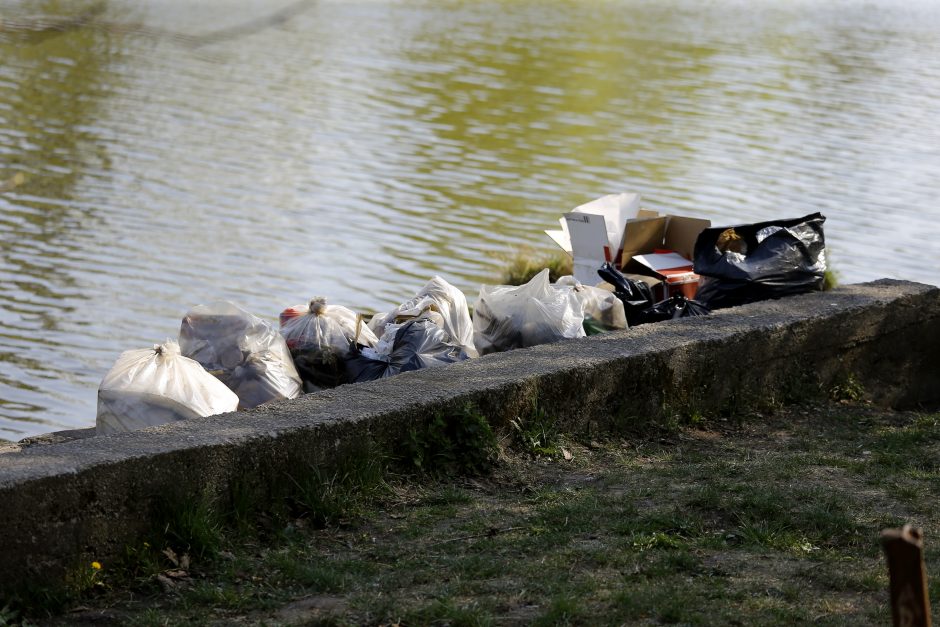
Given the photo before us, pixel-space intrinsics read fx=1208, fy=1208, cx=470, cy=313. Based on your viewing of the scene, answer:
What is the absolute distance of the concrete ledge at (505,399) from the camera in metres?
3.39

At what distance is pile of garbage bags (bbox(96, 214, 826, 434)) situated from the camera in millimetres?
4414

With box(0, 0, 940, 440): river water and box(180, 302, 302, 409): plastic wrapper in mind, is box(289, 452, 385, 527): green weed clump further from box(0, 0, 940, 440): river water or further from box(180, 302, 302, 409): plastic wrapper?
box(0, 0, 940, 440): river water

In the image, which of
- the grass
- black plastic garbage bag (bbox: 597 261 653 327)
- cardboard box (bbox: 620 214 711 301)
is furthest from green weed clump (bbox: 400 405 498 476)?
cardboard box (bbox: 620 214 711 301)

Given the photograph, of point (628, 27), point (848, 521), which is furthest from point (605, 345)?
point (628, 27)

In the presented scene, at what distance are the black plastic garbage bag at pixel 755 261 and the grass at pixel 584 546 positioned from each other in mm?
1199

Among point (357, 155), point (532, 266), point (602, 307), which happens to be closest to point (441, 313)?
point (602, 307)

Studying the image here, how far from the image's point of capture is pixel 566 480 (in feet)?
14.6

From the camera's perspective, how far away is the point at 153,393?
4.33 m

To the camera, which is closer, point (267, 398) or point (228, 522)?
point (228, 522)

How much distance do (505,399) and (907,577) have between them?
2.74 metres

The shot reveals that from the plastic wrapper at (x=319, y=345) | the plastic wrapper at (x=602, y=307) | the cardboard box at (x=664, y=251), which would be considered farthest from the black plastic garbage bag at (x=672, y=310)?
the plastic wrapper at (x=319, y=345)

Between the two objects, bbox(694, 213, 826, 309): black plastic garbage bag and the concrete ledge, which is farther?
bbox(694, 213, 826, 309): black plastic garbage bag

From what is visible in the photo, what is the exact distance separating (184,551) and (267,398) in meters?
1.25

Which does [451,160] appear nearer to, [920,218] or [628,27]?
[920,218]
